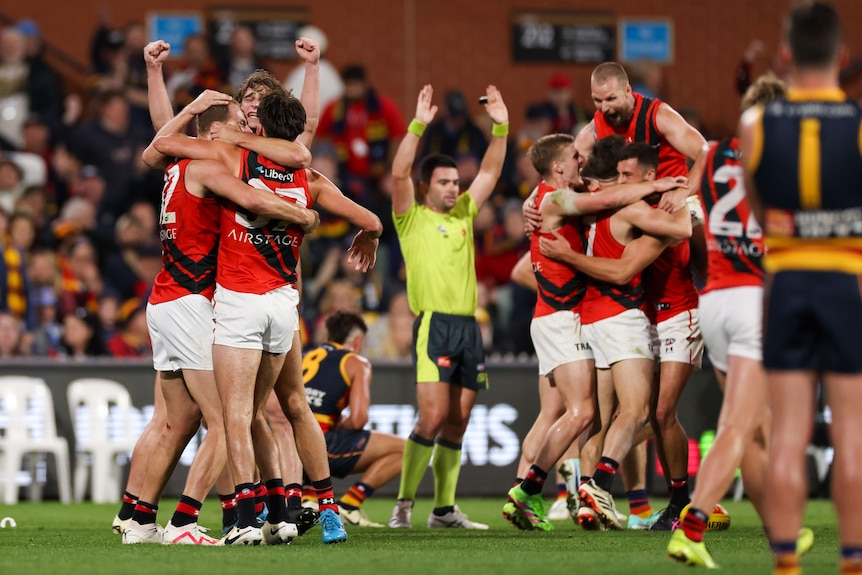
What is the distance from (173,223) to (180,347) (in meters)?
0.76

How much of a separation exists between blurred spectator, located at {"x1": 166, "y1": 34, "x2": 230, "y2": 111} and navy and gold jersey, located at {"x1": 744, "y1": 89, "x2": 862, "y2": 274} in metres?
13.4

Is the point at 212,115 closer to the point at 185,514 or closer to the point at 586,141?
the point at 185,514

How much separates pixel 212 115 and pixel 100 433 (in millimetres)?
5938

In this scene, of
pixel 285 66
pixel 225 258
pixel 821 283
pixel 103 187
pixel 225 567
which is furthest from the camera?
pixel 285 66

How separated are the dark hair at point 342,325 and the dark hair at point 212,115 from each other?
2.88 metres

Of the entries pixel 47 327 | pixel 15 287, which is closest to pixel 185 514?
pixel 47 327

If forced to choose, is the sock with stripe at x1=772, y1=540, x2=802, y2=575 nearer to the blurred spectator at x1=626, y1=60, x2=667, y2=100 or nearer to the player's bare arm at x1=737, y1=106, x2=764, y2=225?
the player's bare arm at x1=737, y1=106, x2=764, y2=225

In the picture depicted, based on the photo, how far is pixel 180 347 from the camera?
26.3 ft

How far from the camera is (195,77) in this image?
1820cm

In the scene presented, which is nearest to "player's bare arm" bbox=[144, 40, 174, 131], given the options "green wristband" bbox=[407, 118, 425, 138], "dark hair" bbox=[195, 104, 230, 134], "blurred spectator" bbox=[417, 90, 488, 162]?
"dark hair" bbox=[195, 104, 230, 134]

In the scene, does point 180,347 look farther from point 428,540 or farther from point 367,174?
point 367,174

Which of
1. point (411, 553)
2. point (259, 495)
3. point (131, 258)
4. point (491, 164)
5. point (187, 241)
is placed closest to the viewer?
point (411, 553)

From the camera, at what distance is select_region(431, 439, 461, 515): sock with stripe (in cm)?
1008

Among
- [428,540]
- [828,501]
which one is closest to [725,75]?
[828,501]
